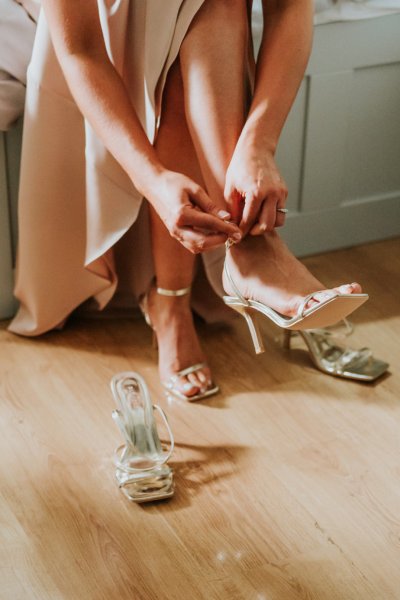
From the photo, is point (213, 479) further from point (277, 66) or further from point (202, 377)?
point (277, 66)

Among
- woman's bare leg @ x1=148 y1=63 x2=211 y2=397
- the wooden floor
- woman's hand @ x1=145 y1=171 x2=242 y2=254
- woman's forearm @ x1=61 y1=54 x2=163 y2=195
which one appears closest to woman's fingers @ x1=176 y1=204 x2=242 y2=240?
woman's hand @ x1=145 y1=171 x2=242 y2=254

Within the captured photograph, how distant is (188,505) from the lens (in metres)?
1.38

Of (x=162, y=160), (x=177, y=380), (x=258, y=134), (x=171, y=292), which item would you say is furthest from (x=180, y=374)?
(x=258, y=134)

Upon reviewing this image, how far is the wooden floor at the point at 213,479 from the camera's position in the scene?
1233mm

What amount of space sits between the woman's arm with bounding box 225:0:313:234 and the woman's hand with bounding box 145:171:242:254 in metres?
0.05

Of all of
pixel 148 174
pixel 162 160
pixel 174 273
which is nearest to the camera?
pixel 148 174

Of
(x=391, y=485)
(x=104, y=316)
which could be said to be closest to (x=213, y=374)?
(x=104, y=316)

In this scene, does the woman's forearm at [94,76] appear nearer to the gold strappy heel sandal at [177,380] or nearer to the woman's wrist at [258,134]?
the woman's wrist at [258,134]

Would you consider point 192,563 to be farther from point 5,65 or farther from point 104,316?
point 5,65

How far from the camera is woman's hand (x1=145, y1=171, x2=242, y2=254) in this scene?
51.3 inches

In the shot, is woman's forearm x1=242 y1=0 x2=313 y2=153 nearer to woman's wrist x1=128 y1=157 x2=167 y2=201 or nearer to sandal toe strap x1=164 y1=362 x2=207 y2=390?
woman's wrist x1=128 y1=157 x2=167 y2=201

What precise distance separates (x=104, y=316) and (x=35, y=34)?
1.85 feet

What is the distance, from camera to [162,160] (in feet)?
5.16

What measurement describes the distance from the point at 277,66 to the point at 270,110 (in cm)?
9
